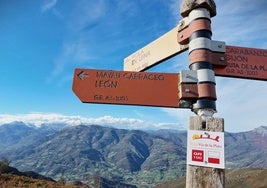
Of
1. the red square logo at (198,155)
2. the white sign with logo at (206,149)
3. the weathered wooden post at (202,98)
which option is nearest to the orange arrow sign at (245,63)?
the weathered wooden post at (202,98)

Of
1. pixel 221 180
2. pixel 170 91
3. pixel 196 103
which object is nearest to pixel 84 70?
pixel 170 91

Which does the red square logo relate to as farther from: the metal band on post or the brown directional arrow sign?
the brown directional arrow sign

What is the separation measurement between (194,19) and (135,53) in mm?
1719

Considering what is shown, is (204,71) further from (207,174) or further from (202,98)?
(207,174)

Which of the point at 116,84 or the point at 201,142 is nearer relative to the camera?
the point at 201,142

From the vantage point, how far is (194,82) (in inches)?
161

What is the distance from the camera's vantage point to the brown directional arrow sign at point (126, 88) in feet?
14.3

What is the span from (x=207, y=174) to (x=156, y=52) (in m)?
2.44

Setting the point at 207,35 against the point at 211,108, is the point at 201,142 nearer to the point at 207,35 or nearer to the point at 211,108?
the point at 211,108

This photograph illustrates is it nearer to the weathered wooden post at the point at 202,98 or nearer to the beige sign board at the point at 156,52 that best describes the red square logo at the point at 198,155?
the weathered wooden post at the point at 202,98

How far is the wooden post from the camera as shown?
3570 mm

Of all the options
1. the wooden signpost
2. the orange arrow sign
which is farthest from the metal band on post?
the orange arrow sign

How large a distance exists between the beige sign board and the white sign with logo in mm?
1579

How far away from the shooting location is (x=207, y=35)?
424 cm
